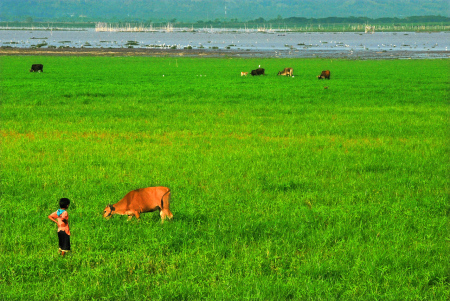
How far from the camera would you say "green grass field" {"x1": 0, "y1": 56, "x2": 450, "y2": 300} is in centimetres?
624

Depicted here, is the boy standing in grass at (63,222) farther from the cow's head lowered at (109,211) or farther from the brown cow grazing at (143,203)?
the brown cow grazing at (143,203)

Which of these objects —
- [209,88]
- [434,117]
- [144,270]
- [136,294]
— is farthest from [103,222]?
[209,88]

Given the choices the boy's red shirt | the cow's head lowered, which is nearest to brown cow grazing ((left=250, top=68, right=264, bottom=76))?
the cow's head lowered

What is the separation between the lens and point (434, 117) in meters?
20.7

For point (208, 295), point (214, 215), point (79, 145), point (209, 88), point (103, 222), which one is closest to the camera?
point (208, 295)

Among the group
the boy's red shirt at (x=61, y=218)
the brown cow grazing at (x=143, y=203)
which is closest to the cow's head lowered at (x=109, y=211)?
the brown cow grazing at (x=143, y=203)

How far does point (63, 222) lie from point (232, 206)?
12.3ft

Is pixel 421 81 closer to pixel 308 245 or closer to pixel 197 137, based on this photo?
pixel 197 137

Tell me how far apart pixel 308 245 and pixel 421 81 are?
34160 millimetres

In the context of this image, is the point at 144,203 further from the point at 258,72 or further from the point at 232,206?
the point at 258,72

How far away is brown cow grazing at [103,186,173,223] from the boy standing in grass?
1.22 metres

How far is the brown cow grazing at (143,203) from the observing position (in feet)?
24.3

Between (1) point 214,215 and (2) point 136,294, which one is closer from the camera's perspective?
(2) point 136,294

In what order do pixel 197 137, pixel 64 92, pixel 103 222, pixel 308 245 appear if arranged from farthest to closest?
pixel 64 92
pixel 197 137
pixel 103 222
pixel 308 245
